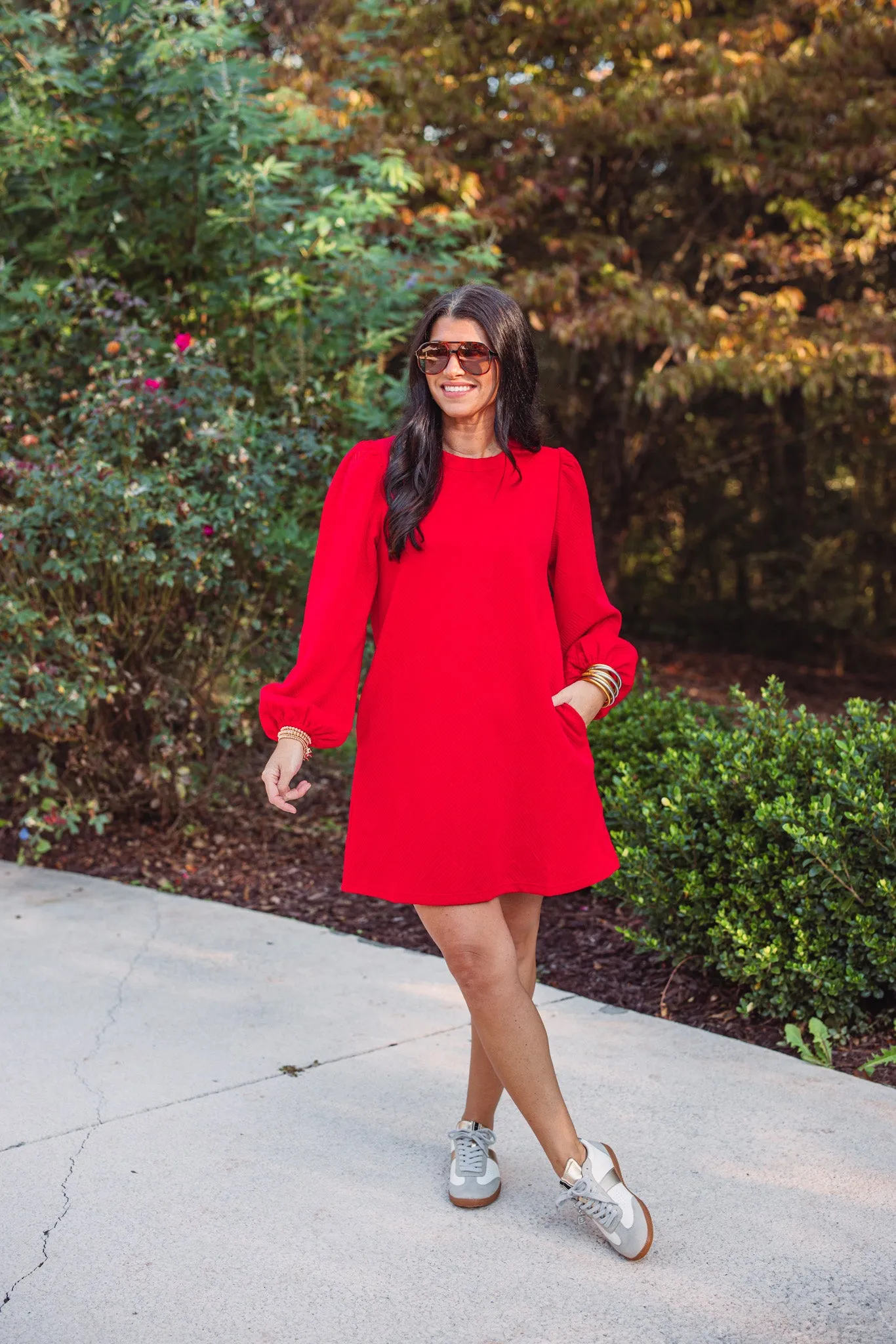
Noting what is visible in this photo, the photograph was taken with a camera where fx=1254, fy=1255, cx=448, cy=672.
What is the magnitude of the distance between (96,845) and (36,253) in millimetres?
2542

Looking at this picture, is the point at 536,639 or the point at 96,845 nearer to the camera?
the point at 536,639

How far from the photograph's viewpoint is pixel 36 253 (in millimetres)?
5387

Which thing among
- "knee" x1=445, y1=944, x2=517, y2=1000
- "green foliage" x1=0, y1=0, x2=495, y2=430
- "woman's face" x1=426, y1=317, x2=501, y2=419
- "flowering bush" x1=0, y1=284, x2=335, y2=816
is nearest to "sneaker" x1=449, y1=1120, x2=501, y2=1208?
"knee" x1=445, y1=944, x2=517, y2=1000

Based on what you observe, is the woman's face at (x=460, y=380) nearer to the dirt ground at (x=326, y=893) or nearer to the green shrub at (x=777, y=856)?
the green shrub at (x=777, y=856)

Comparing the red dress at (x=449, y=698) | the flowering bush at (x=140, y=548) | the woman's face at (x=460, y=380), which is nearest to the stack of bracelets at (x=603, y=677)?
the red dress at (x=449, y=698)

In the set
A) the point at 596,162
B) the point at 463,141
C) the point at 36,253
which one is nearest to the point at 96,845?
the point at 36,253

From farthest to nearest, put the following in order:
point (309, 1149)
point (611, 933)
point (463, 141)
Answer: point (463, 141), point (611, 933), point (309, 1149)

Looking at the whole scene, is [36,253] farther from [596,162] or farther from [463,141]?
[596,162]

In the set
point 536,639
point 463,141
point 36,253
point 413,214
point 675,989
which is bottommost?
point 675,989

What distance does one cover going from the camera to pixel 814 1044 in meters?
3.34

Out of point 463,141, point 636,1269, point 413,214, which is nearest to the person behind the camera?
point 636,1269

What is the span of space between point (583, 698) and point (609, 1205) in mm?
963

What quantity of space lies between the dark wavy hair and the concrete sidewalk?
4.42 feet

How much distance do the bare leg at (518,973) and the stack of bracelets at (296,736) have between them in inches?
20.1
